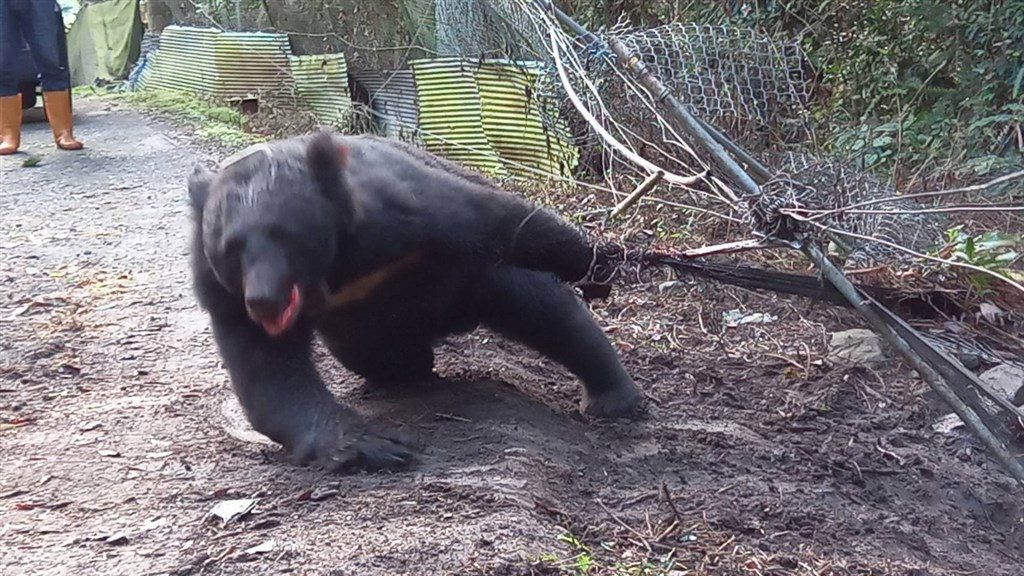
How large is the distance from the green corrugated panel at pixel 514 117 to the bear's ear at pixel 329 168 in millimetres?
4614

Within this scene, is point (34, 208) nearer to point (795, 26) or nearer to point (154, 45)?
point (795, 26)

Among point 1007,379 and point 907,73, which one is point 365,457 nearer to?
point 1007,379

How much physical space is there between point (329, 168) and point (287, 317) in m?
0.52

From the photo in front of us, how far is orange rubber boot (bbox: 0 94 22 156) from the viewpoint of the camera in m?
10.5

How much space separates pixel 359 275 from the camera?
12.3 ft

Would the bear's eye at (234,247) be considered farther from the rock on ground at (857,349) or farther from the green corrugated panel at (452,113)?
the green corrugated panel at (452,113)

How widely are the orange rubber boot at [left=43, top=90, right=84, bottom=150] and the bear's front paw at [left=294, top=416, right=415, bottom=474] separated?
8.13 meters

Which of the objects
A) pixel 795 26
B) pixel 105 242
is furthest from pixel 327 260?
pixel 795 26

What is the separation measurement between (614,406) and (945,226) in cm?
262

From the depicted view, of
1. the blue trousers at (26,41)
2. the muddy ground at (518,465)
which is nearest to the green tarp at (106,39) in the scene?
the blue trousers at (26,41)

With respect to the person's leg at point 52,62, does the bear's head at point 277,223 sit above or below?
above

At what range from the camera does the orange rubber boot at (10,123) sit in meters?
10.5

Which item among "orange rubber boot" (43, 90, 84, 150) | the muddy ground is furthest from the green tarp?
the muddy ground

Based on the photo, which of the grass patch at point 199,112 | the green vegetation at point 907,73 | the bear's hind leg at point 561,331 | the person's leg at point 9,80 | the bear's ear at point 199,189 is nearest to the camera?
the bear's ear at point 199,189
